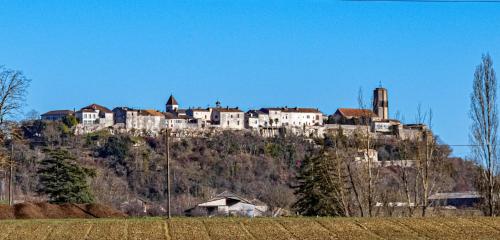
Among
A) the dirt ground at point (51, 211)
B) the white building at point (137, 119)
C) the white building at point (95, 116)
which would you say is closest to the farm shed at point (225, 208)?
the dirt ground at point (51, 211)

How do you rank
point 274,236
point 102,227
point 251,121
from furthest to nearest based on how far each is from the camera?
point 251,121
point 102,227
point 274,236

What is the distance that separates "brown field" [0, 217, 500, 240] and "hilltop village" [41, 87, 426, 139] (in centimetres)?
13011

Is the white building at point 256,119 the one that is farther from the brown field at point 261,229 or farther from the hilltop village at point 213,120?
the brown field at point 261,229

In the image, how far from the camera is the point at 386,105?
654 feet

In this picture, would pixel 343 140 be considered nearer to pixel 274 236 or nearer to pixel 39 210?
pixel 39 210

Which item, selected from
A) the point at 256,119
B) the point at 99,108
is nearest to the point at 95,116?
the point at 99,108

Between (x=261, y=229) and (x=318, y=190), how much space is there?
24.4 meters

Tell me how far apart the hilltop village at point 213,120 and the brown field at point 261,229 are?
130111mm

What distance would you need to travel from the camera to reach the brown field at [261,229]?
35969mm

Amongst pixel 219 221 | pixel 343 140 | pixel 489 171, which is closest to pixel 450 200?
pixel 343 140

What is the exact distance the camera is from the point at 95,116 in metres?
184

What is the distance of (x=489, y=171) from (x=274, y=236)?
52.8ft

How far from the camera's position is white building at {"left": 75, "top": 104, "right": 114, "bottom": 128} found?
180875 millimetres

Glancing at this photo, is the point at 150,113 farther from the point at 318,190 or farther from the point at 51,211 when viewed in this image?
the point at 51,211
